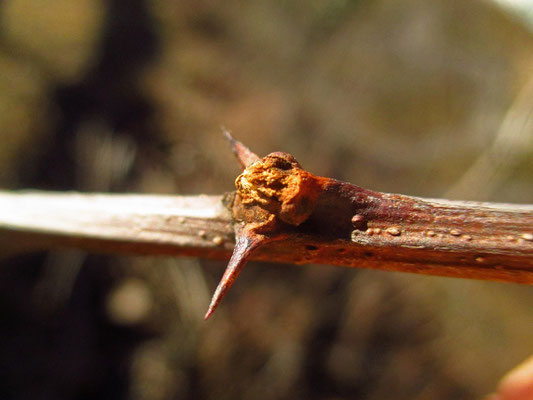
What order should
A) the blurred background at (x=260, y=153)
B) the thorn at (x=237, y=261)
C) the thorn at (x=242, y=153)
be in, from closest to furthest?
the thorn at (x=237, y=261), the thorn at (x=242, y=153), the blurred background at (x=260, y=153)

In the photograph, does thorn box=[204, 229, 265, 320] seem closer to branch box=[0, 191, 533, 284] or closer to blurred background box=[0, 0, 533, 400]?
branch box=[0, 191, 533, 284]

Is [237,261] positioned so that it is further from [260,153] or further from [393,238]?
[260,153]

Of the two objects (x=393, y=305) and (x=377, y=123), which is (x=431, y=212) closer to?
(x=393, y=305)

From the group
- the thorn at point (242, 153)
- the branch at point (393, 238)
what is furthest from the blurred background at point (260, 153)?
the thorn at point (242, 153)

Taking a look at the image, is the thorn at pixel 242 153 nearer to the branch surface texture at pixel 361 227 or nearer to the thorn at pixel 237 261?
the branch surface texture at pixel 361 227

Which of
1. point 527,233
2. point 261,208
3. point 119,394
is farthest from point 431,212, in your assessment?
point 119,394

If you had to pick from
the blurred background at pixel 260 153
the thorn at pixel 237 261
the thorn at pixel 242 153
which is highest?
the thorn at pixel 242 153
